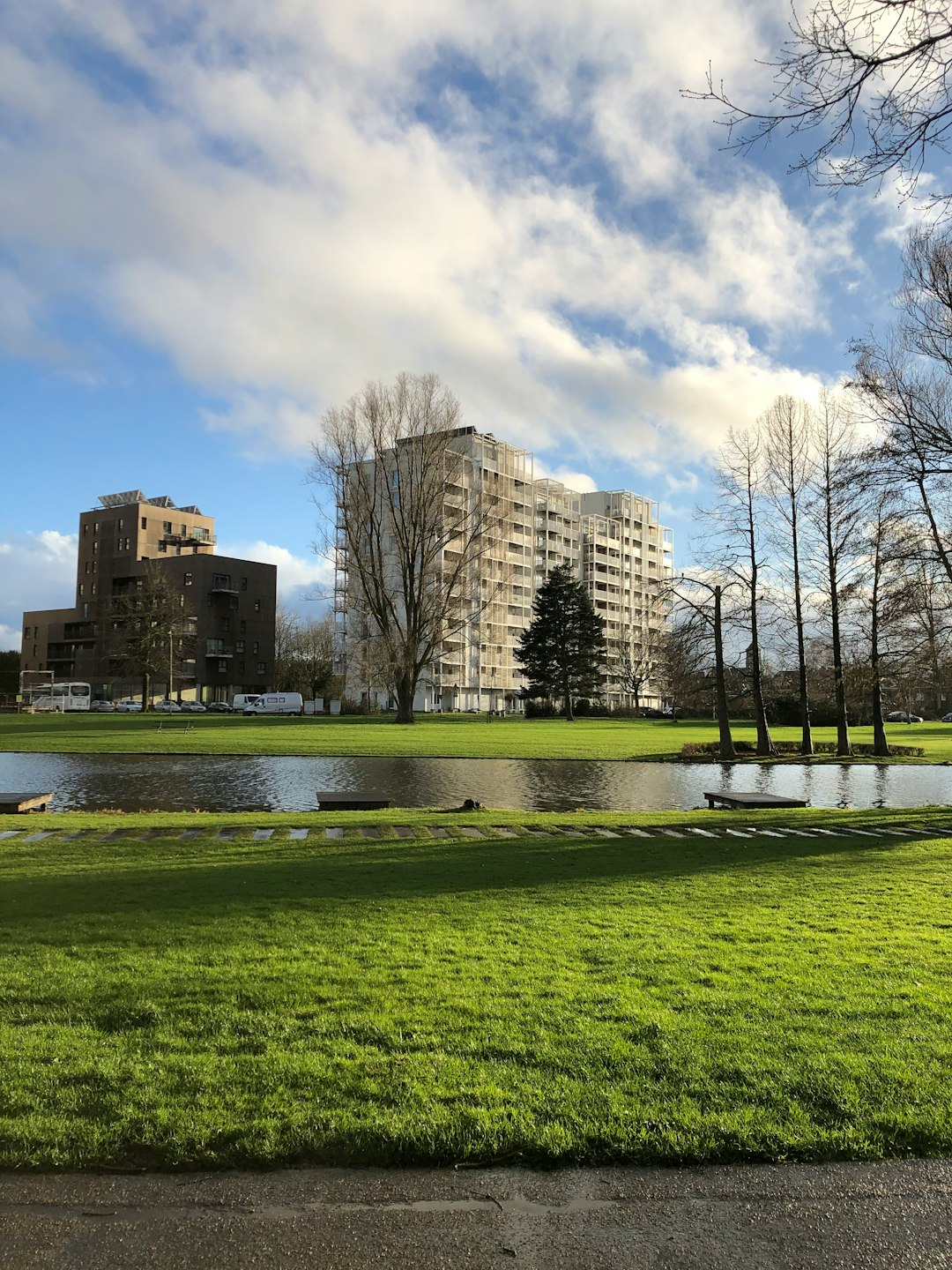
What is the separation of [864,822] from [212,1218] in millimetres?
15834

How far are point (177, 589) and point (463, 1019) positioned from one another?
362ft

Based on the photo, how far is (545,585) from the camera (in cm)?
9569

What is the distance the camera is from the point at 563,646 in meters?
92.6

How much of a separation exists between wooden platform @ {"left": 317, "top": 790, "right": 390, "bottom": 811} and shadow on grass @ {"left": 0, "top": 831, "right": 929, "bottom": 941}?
5.75 metres

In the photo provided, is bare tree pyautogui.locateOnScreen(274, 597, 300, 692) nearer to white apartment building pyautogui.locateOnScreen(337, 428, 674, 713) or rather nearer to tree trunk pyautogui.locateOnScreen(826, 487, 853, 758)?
white apartment building pyautogui.locateOnScreen(337, 428, 674, 713)

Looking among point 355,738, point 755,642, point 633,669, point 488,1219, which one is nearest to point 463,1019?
point 488,1219

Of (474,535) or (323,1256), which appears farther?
(474,535)

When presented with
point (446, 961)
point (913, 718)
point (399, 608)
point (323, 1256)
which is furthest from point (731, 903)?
point (913, 718)

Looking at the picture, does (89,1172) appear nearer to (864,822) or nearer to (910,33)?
(910,33)

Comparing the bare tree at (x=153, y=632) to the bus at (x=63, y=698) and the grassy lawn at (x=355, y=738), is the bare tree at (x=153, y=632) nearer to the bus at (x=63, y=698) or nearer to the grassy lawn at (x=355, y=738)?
the bus at (x=63, y=698)

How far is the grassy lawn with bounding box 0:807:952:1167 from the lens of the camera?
3.84 metres

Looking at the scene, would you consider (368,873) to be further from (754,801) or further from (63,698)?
(63,698)

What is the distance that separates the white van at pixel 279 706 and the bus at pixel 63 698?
54.7ft

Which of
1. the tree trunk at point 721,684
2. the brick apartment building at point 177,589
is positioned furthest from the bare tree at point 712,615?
the brick apartment building at point 177,589
